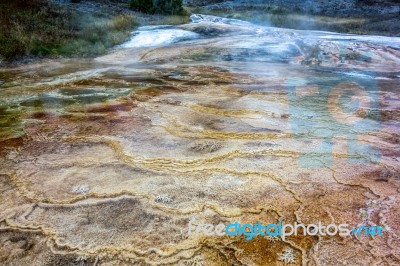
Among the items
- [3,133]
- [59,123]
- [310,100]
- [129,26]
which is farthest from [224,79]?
[129,26]

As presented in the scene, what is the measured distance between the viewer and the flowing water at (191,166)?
218 centimetres

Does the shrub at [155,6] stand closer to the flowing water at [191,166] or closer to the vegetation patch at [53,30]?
the vegetation patch at [53,30]

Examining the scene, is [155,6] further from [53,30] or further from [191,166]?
[191,166]

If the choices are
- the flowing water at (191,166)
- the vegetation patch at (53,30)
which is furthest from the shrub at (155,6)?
the flowing water at (191,166)

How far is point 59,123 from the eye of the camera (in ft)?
14.4

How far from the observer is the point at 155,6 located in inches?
683

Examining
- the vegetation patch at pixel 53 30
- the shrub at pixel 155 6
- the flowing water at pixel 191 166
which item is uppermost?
the shrub at pixel 155 6

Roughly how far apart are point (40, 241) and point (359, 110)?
450 centimetres

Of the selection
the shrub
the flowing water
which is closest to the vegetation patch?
the flowing water

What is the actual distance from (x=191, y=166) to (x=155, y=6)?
16.0 metres

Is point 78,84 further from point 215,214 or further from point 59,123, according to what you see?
point 215,214

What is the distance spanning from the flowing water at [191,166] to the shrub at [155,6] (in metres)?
11.8

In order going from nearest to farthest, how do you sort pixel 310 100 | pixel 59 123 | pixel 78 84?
1. pixel 59 123
2. pixel 310 100
3. pixel 78 84

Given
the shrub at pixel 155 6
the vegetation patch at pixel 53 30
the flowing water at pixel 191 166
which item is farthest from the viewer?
the shrub at pixel 155 6
